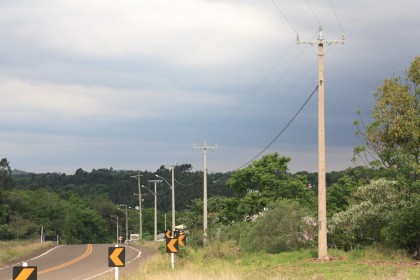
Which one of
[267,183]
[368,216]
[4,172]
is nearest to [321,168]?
[368,216]

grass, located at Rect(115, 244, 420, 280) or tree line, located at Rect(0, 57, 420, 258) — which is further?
tree line, located at Rect(0, 57, 420, 258)

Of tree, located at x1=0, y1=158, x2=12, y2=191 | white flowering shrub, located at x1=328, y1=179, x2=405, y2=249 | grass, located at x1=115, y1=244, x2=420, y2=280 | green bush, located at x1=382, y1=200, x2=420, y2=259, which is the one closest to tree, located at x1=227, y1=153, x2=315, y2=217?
grass, located at x1=115, y1=244, x2=420, y2=280

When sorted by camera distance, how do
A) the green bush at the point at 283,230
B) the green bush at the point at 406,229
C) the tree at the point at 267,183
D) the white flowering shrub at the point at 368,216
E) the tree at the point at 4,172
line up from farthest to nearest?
the tree at the point at 4,172
the tree at the point at 267,183
the green bush at the point at 283,230
the white flowering shrub at the point at 368,216
the green bush at the point at 406,229

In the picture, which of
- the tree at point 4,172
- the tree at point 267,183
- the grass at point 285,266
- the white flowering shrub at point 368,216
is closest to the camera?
the grass at point 285,266

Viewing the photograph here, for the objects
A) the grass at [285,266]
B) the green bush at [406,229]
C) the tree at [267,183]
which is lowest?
the grass at [285,266]

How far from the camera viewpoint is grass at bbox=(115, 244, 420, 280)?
19078mm

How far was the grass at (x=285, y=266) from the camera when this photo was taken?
62.6 feet

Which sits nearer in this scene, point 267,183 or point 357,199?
point 357,199

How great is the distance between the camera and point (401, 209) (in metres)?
27.9

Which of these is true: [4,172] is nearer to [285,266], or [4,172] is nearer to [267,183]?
[267,183]

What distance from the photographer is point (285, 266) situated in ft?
80.7

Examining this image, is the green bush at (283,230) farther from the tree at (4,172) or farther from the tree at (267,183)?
the tree at (4,172)

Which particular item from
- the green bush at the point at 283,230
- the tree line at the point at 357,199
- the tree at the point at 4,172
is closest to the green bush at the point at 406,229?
the tree line at the point at 357,199

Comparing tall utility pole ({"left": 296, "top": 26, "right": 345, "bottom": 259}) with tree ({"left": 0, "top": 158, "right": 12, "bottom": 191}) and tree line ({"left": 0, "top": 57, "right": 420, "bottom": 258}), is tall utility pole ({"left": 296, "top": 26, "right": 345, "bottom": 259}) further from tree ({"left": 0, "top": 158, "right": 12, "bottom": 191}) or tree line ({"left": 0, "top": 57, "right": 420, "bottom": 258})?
tree ({"left": 0, "top": 158, "right": 12, "bottom": 191})
